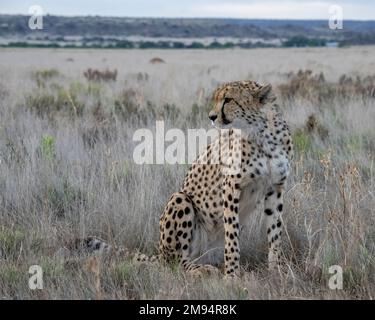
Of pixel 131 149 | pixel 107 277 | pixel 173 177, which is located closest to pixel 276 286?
pixel 107 277

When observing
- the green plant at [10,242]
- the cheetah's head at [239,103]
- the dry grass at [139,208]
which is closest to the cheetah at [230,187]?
the cheetah's head at [239,103]

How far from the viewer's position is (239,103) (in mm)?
4148

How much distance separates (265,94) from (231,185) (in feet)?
1.72

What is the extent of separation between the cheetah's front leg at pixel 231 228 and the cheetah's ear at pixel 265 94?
48 cm

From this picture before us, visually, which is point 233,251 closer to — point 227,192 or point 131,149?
point 227,192

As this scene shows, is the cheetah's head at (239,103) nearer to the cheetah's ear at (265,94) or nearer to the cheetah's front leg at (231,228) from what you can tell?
the cheetah's ear at (265,94)

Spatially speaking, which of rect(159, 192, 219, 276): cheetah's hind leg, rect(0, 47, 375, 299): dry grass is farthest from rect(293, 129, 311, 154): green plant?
rect(159, 192, 219, 276): cheetah's hind leg

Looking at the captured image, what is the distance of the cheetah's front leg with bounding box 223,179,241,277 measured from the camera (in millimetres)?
4203

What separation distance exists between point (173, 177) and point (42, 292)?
1.95 m

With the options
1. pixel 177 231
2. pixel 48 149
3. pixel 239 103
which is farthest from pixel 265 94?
pixel 48 149

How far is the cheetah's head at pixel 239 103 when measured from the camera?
4113 millimetres

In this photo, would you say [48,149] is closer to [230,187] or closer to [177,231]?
[177,231]

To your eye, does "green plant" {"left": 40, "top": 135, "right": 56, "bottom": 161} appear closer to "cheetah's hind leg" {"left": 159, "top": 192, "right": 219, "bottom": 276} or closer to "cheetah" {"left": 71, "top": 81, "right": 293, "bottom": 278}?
"cheetah" {"left": 71, "top": 81, "right": 293, "bottom": 278}
